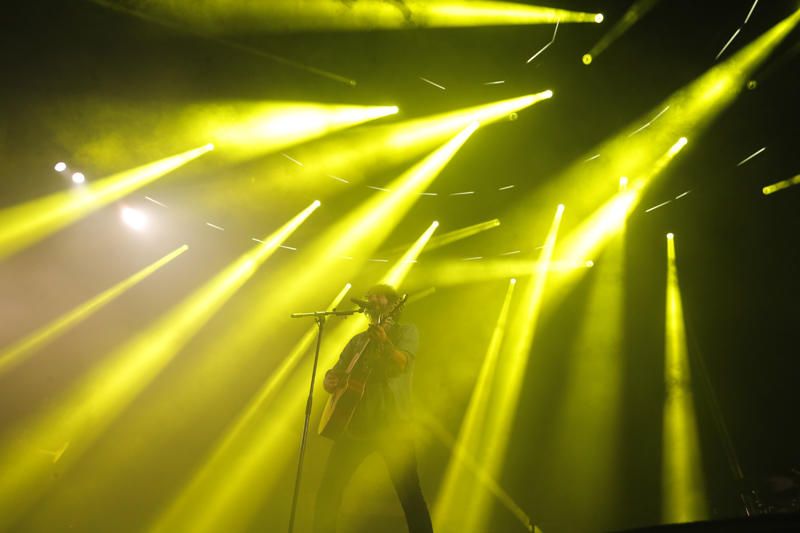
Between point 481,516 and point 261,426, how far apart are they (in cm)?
256

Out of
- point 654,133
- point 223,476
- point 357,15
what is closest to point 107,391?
point 223,476

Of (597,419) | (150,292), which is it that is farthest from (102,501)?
(597,419)

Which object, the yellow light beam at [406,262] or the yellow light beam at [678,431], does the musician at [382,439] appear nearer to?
the yellow light beam at [678,431]

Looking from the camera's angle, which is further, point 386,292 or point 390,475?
point 386,292

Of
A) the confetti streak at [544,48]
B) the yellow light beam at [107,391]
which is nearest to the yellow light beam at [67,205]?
the yellow light beam at [107,391]

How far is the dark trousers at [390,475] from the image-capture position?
242 centimetres

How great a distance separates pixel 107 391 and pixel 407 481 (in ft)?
12.4

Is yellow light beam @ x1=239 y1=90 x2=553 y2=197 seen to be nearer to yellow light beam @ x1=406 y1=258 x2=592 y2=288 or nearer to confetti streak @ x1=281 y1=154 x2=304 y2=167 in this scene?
confetti streak @ x1=281 y1=154 x2=304 y2=167

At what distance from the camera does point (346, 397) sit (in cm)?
259

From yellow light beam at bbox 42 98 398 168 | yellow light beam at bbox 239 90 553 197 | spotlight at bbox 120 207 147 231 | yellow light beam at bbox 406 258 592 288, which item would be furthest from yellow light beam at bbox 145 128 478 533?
spotlight at bbox 120 207 147 231

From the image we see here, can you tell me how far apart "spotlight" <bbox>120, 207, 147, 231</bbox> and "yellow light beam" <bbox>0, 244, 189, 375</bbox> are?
432 millimetres

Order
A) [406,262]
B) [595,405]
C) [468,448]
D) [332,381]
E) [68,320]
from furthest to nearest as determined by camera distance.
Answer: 1. [406,262]
2. [468,448]
3. [595,405]
4. [68,320]
5. [332,381]

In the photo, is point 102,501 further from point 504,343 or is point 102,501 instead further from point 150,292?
point 504,343

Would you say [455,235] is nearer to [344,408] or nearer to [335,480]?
[344,408]
